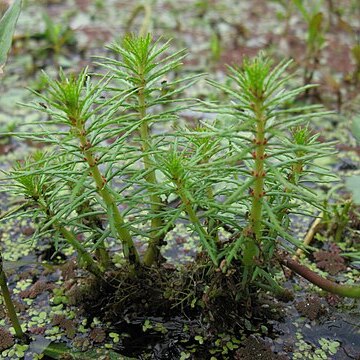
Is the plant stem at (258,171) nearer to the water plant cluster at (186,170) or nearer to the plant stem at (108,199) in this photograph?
the water plant cluster at (186,170)

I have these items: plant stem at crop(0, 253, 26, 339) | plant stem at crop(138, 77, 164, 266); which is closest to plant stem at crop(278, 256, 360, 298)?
plant stem at crop(138, 77, 164, 266)

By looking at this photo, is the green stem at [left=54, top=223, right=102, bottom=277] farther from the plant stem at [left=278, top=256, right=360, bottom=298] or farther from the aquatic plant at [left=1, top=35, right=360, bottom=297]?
the plant stem at [left=278, top=256, right=360, bottom=298]

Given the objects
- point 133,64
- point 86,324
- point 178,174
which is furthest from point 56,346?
point 133,64

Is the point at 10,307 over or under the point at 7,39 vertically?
under

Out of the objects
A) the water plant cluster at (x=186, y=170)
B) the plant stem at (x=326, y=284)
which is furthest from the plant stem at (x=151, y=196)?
the plant stem at (x=326, y=284)

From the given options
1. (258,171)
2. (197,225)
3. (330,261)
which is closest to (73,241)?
(197,225)

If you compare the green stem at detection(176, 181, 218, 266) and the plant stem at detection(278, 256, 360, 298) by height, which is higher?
the green stem at detection(176, 181, 218, 266)

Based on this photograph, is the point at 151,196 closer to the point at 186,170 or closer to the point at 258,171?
the point at 186,170

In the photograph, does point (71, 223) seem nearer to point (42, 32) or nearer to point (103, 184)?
point (103, 184)
